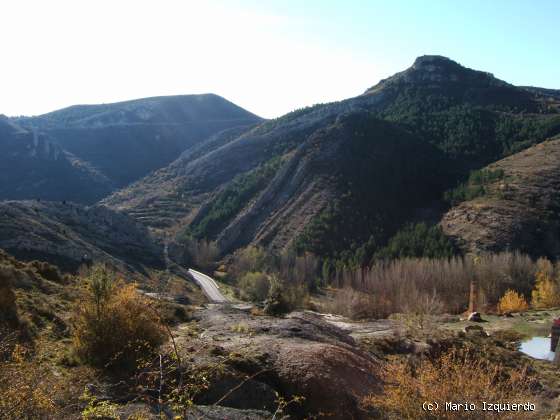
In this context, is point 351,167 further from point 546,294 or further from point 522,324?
point 522,324

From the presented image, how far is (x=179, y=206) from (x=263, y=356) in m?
127

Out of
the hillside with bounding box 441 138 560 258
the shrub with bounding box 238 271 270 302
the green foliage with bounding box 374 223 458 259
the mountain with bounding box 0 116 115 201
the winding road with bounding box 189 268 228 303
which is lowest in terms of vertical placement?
the winding road with bounding box 189 268 228 303

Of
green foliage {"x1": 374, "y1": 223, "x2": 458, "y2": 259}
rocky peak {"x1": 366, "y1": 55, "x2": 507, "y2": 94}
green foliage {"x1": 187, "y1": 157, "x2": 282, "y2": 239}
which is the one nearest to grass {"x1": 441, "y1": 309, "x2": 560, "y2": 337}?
green foliage {"x1": 374, "y1": 223, "x2": 458, "y2": 259}

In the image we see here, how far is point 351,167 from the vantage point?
109m

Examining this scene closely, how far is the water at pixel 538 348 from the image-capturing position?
94.3 feet

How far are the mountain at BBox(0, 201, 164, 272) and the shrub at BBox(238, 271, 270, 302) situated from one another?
1579 cm

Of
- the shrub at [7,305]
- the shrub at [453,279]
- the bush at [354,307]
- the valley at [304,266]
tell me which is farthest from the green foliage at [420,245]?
the shrub at [7,305]

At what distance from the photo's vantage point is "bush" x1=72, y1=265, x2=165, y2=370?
12.9m

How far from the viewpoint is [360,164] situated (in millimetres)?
110250

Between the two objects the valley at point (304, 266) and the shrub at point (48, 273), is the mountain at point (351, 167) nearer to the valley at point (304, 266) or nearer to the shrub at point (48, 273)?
the valley at point (304, 266)

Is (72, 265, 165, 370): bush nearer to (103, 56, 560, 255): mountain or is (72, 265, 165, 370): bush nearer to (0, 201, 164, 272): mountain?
(0, 201, 164, 272): mountain

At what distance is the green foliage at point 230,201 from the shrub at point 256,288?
41.0 meters

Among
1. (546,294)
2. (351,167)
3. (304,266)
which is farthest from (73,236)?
(351,167)

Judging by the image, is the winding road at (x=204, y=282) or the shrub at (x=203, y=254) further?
the shrub at (x=203, y=254)
